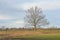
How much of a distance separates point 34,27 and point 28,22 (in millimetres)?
2862

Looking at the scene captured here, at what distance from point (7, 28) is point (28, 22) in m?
7.87

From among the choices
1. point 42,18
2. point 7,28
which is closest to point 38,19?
point 42,18

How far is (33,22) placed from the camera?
7444 centimetres

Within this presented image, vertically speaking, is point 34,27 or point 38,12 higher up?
point 38,12

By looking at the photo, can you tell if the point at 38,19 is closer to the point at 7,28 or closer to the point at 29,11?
the point at 29,11

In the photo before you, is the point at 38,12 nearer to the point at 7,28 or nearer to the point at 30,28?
the point at 30,28

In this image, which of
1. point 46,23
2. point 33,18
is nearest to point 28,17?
point 33,18

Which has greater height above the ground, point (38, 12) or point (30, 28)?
point (38, 12)

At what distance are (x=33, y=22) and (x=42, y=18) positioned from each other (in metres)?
3.55

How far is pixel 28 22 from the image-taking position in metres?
73.1

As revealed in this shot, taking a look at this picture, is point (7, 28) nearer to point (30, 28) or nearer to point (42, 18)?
point (30, 28)

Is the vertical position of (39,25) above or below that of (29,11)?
below

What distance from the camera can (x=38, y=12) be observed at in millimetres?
76938

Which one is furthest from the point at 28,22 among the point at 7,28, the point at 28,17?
the point at 7,28
